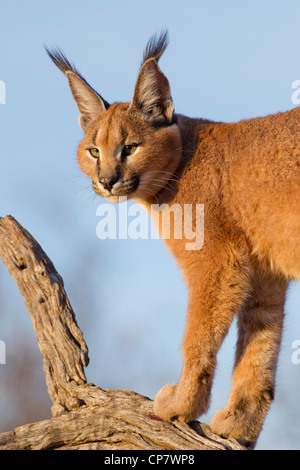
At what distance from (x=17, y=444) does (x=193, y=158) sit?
3404 mm

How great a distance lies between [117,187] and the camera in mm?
6684

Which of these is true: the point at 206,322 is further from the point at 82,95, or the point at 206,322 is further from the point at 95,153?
the point at 82,95

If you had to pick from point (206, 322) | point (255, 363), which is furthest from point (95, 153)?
point (255, 363)

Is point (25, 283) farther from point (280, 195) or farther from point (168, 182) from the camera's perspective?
point (280, 195)

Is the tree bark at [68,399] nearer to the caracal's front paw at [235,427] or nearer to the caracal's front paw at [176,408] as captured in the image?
the caracal's front paw at [176,408]

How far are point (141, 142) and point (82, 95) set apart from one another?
1168 millimetres

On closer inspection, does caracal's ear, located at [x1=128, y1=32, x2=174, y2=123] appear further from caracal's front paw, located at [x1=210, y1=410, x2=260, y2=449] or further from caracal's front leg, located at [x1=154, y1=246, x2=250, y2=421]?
caracal's front paw, located at [x1=210, y1=410, x2=260, y2=449]

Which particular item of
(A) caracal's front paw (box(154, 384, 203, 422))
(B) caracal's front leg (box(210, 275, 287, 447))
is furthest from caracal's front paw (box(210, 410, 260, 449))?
(A) caracal's front paw (box(154, 384, 203, 422))

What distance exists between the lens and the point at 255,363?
6852 mm

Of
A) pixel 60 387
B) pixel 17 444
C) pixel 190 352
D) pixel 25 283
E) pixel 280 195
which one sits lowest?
pixel 17 444

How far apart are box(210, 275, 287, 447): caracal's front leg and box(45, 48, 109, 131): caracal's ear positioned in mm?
2757

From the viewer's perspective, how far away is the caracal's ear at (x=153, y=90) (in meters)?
6.80

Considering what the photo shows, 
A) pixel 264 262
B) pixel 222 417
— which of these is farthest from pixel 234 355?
pixel 264 262

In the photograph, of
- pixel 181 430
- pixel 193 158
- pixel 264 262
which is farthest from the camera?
pixel 193 158
